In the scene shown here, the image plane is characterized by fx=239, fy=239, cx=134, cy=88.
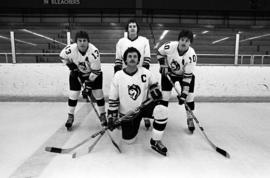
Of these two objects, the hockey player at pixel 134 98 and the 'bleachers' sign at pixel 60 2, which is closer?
the hockey player at pixel 134 98

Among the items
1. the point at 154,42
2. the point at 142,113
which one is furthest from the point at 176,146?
the point at 154,42

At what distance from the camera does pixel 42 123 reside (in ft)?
8.76

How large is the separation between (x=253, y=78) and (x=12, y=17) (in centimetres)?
791

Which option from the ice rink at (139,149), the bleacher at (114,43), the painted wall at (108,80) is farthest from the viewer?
the bleacher at (114,43)

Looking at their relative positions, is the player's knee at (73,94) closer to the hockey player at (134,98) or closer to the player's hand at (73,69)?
the player's hand at (73,69)

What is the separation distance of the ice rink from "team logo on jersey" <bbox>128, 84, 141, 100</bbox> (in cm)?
45

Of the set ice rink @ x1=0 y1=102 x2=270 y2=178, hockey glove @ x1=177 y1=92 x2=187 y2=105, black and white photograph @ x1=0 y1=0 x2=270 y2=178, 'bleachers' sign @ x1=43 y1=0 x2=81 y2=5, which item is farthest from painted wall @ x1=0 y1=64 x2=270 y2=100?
'bleachers' sign @ x1=43 y1=0 x2=81 y2=5

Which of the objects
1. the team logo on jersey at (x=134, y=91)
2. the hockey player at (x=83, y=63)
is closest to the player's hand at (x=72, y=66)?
the hockey player at (x=83, y=63)

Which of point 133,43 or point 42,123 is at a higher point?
point 133,43

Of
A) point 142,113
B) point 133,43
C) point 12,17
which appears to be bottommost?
point 142,113

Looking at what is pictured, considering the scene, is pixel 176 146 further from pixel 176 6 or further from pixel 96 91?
pixel 176 6

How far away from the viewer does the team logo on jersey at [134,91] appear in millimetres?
1974

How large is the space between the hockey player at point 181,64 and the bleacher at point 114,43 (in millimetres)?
1495

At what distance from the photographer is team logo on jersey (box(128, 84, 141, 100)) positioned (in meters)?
1.97
